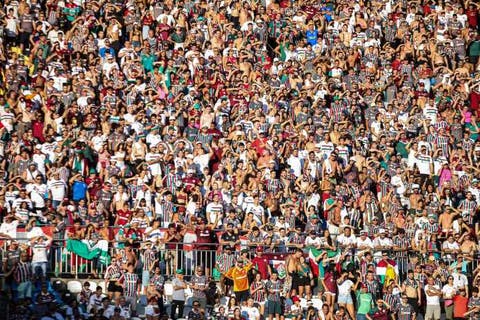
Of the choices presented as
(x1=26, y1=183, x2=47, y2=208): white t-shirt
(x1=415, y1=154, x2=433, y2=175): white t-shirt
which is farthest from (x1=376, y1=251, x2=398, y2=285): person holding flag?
(x1=26, y1=183, x2=47, y2=208): white t-shirt

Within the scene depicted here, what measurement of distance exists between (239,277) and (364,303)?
9.40 ft

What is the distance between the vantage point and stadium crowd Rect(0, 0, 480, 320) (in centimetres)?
3042

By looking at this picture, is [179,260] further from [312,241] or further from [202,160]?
[202,160]

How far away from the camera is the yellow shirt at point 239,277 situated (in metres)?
30.5

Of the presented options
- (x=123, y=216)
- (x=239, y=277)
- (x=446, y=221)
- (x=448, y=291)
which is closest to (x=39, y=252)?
(x=123, y=216)

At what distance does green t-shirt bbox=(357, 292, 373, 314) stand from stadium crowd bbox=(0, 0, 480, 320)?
0.04 metres

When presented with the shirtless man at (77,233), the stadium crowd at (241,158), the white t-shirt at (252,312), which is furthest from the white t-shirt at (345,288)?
the shirtless man at (77,233)

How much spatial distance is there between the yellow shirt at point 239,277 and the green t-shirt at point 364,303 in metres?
2.57

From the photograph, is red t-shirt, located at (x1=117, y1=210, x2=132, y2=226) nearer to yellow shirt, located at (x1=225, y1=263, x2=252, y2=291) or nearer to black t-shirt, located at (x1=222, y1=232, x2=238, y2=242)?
black t-shirt, located at (x1=222, y1=232, x2=238, y2=242)

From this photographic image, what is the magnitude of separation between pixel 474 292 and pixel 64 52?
1230 cm

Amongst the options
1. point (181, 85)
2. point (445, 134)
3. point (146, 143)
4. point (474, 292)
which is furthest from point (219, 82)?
point (474, 292)

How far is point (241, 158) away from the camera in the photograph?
33.8 metres

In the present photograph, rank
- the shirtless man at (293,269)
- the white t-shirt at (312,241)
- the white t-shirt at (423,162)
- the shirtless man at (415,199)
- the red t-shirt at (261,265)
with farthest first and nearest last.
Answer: the white t-shirt at (423,162), the shirtless man at (415,199), the white t-shirt at (312,241), the red t-shirt at (261,265), the shirtless man at (293,269)

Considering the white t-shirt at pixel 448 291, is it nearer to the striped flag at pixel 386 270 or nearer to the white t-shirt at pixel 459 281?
the white t-shirt at pixel 459 281
